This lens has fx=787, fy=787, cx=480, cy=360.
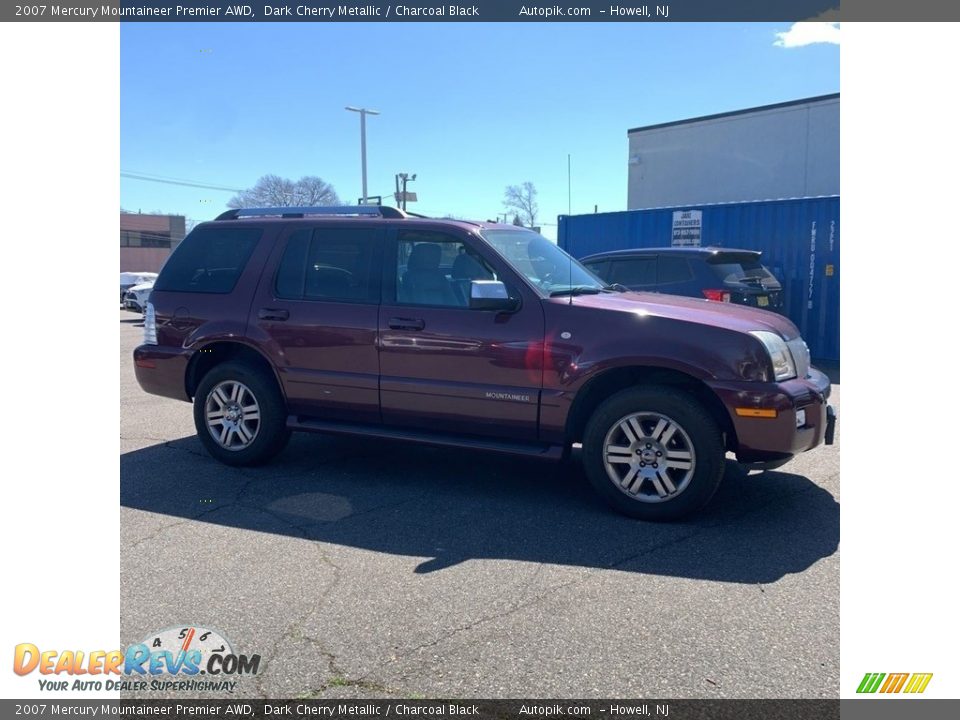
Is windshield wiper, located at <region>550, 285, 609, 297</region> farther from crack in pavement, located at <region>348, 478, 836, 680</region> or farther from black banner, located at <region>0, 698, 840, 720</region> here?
black banner, located at <region>0, 698, 840, 720</region>

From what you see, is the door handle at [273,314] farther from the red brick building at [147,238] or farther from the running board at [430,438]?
the red brick building at [147,238]

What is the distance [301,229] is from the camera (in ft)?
19.0

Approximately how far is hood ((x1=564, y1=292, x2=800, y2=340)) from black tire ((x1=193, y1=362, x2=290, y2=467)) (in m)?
2.22

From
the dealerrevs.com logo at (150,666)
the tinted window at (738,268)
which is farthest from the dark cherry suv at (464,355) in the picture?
the tinted window at (738,268)

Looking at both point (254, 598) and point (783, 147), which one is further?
point (783, 147)

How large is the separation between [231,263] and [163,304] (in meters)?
0.66

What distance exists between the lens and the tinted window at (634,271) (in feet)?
33.8


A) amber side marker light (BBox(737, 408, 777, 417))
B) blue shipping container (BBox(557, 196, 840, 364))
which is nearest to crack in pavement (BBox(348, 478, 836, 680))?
amber side marker light (BBox(737, 408, 777, 417))

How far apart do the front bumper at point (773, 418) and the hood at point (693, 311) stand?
37cm

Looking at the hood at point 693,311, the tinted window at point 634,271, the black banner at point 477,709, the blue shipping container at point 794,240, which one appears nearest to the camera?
the black banner at point 477,709

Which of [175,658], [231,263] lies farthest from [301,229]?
[175,658]

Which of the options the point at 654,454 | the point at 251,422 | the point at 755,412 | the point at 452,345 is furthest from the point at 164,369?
the point at 755,412

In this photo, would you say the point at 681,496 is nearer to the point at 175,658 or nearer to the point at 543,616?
the point at 543,616

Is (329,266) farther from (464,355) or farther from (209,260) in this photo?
(464,355)
